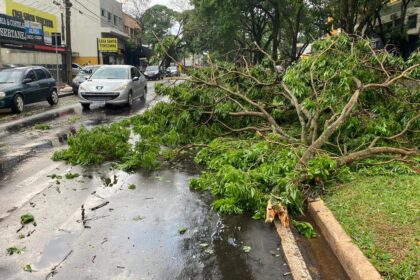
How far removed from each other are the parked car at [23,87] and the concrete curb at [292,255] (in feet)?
41.6

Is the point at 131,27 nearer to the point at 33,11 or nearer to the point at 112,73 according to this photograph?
the point at 33,11

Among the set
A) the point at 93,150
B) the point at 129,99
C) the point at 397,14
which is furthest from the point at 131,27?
the point at 93,150

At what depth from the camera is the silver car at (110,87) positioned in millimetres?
16266

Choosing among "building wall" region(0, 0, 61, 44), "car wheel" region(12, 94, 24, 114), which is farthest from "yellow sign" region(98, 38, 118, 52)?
"car wheel" region(12, 94, 24, 114)

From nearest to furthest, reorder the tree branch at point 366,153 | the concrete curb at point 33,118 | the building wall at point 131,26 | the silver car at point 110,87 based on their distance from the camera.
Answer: the tree branch at point 366,153 < the concrete curb at point 33,118 < the silver car at point 110,87 < the building wall at point 131,26

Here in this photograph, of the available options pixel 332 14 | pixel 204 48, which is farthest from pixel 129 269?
pixel 204 48

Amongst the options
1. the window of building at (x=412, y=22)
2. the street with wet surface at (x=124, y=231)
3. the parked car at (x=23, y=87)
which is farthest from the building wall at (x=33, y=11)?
the street with wet surface at (x=124, y=231)

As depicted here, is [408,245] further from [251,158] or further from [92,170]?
[92,170]

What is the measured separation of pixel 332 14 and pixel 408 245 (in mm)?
25601

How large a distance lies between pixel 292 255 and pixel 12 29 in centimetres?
2699

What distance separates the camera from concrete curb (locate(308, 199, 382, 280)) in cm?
375

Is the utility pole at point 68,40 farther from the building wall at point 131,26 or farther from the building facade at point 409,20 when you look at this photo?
the building wall at point 131,26

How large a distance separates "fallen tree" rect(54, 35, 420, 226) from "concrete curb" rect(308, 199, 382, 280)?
345 mm

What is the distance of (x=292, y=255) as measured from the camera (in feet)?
14.2
